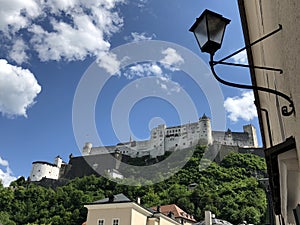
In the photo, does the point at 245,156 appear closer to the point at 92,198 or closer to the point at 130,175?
the point at 130,175

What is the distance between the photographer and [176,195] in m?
60.6

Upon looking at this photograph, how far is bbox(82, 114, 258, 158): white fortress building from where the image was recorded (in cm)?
8544

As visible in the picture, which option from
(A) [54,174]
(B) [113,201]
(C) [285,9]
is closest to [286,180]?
(C) [285,9]

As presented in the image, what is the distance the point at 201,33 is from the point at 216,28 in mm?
153

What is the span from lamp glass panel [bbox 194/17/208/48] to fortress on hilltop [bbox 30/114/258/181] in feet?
257

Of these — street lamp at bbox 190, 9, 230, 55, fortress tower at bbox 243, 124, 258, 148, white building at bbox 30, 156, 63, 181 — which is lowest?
street lamp at bbox 190, 9, 230, 55

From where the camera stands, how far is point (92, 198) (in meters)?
59.7

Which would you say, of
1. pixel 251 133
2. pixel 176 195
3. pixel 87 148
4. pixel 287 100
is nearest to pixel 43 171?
pixel 87 148

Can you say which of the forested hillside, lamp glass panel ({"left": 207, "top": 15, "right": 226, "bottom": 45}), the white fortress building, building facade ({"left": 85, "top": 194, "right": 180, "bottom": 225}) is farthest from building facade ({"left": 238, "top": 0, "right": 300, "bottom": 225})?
the white fortress building

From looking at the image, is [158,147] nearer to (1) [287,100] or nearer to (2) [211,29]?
(2) [211,29]

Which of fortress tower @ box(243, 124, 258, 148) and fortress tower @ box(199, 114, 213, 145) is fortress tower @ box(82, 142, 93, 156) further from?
fortress tower @ box(243, 124, 258, 148)

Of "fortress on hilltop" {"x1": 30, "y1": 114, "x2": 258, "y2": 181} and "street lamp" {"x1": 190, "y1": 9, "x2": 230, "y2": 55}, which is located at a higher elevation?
"fortress on hilltop" {"x1": 30, "y1": 114, "x2": 258, "y2": 181}

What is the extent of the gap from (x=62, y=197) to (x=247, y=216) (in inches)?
1313

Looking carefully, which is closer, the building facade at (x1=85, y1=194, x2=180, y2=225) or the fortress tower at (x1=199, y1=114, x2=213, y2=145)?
the building facade at (x1=85, y1=194, x2=180, y2=225)
